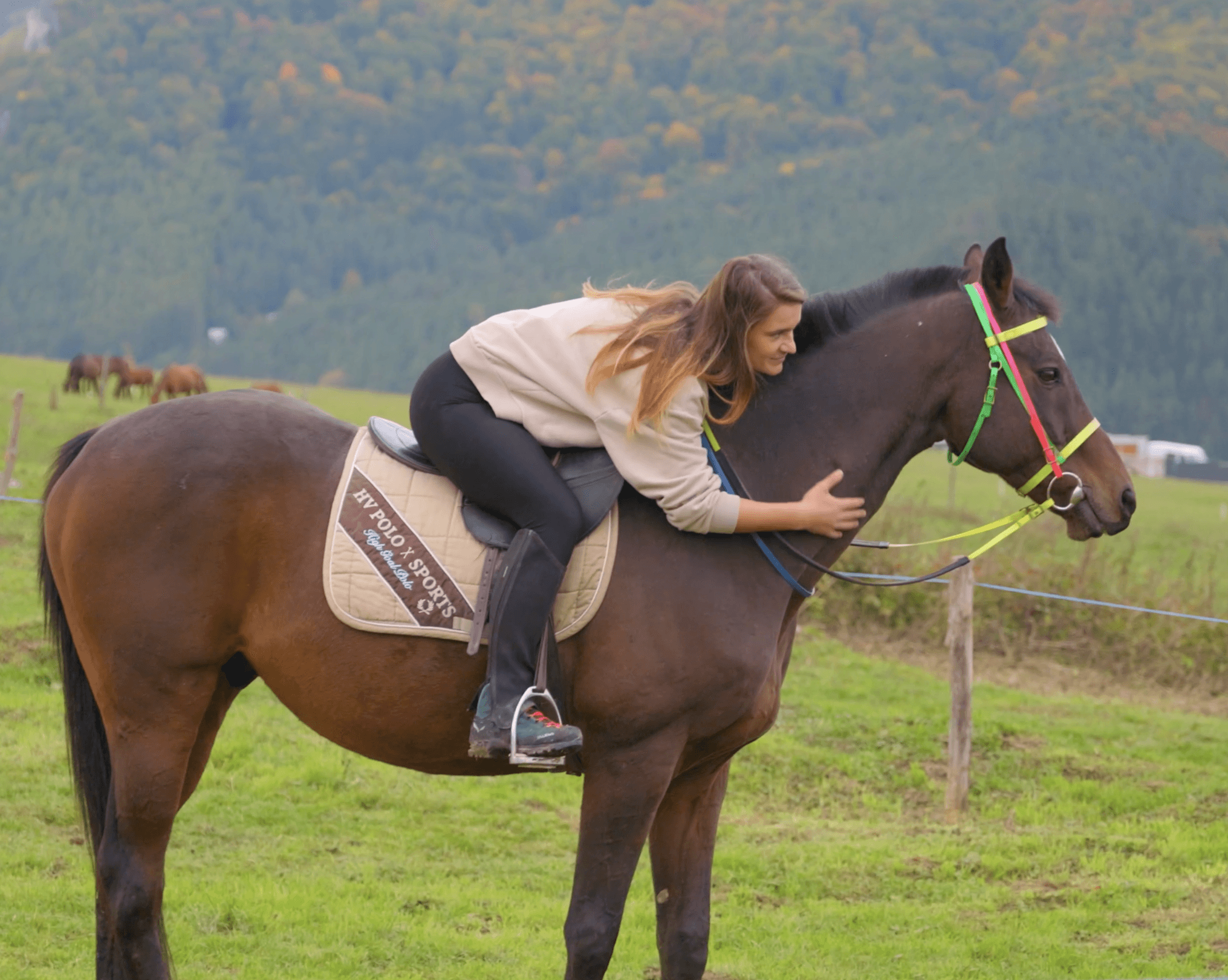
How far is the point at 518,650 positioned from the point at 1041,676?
29.7 feet

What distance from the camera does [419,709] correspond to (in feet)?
11.5

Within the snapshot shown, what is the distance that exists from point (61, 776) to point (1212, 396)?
82352 millimetres

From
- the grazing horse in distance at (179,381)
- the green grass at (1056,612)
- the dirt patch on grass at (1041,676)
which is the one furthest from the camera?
the grazing horse in distance at (179,381)

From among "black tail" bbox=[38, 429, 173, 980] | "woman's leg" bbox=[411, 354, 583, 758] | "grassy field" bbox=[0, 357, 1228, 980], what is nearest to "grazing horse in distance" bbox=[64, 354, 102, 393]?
"grassy field" bbox=[0, 357, 1228, 980]

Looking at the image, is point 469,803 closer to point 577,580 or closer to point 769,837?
point 769,837

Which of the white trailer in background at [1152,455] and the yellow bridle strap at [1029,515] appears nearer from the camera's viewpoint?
the yellow bridle strap at [1029,515]

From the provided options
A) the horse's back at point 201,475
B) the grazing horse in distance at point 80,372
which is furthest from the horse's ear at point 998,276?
the grazing horse in distance at point 80,372

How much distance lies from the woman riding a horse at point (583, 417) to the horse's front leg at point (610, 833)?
17 centimetres

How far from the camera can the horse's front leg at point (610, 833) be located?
11.0ft

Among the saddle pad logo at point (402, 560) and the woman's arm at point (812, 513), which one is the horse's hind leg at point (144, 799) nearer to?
the saddle pad logo at point (402, 560)

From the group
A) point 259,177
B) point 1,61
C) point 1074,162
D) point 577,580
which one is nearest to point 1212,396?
point 1074,162

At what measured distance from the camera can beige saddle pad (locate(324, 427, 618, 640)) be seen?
338cm

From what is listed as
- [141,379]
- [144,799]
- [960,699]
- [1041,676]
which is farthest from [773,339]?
[141,379]

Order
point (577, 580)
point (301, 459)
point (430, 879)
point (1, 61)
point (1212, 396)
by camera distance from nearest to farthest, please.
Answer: point (577, 580)
point (301, 459)
point (430, 879)
point (1212, 396)
point (1, 61)
